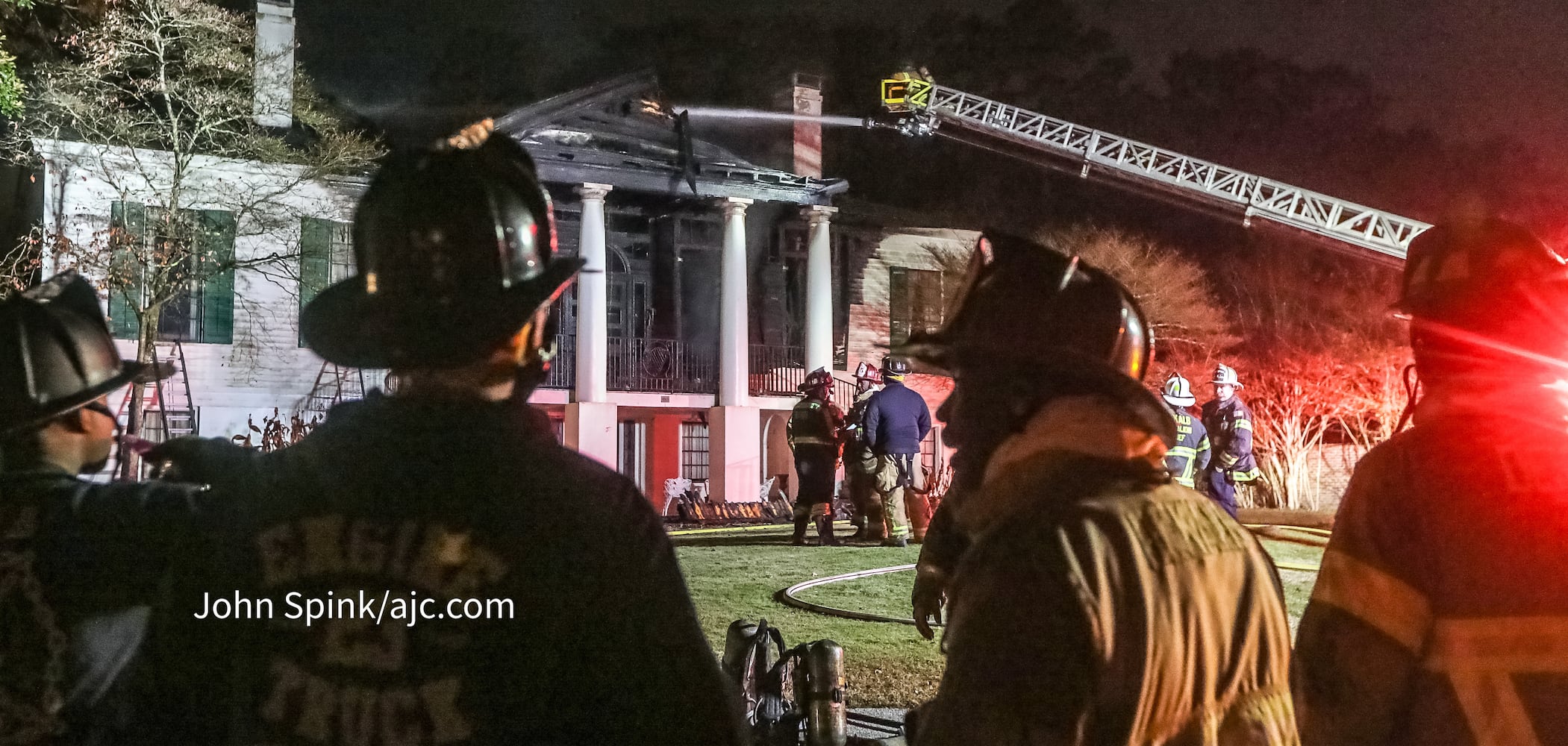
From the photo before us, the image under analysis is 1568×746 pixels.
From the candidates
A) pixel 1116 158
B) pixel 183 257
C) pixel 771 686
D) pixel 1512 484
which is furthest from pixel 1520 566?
pixel 1116 158

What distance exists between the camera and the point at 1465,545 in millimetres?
2057

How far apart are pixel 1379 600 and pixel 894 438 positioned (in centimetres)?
871

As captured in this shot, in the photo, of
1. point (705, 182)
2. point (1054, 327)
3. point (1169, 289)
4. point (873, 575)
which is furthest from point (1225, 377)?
point (1169, 289)

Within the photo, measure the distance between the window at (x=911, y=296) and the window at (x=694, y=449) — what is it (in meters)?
4.47

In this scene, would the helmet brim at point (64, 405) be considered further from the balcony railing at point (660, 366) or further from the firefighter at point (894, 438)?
the balcony railing at point (660, 366)

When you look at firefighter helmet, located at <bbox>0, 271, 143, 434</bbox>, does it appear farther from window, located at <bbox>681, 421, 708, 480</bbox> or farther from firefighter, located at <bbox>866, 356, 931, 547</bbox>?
window, located at <bbox>681, 421, 708, 480</bbox>

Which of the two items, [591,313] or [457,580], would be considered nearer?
[457,580]

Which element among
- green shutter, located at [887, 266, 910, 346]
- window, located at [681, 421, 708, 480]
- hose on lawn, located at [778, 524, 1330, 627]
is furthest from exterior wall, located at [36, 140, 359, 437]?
hose on lawn, located at [778, 524, 1330, 627]

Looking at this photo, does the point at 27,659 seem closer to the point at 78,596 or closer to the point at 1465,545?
the point at 78,596

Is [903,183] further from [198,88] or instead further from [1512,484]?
[1512,484]

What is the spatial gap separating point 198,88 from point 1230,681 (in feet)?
55.7

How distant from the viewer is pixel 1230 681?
1.81 metres

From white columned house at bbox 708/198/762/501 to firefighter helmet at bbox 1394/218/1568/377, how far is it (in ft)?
59.2

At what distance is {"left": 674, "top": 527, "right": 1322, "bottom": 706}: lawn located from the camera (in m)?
5.66
